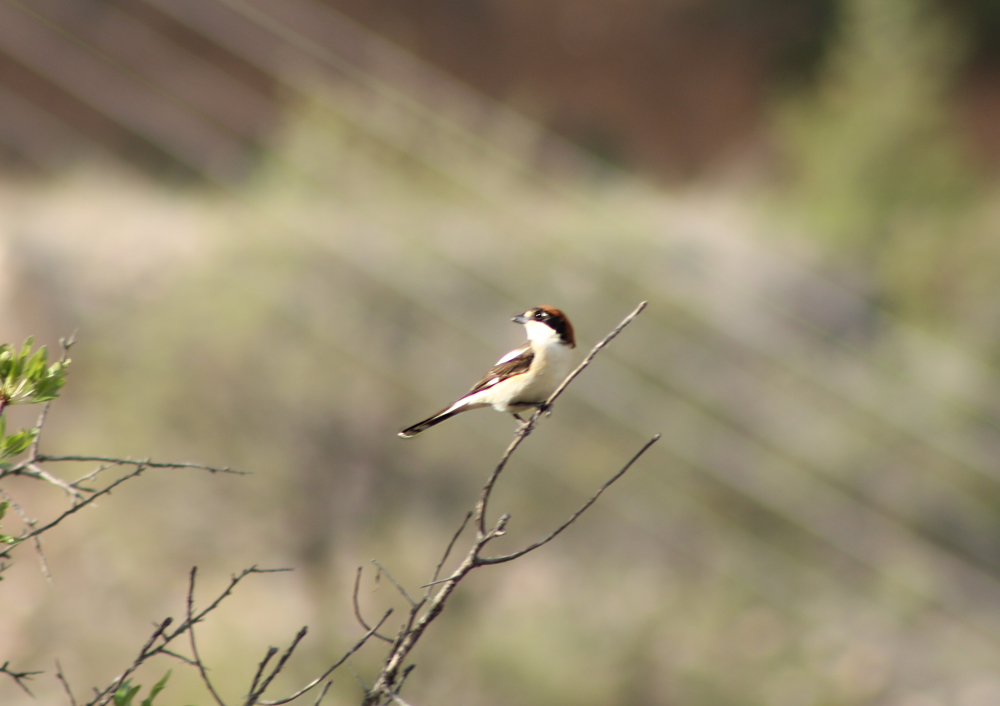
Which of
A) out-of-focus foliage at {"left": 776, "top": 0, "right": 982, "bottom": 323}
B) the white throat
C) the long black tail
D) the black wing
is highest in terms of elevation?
out-of-focus foliage at {"left": 776, "top": 0, "right": 982, "bottom": 323}

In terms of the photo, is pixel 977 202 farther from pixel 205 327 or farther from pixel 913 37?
Result: pixel 205 327

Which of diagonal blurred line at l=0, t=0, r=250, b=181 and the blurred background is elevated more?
diagonal blurred line at l=0, t=0, r=250, b=181

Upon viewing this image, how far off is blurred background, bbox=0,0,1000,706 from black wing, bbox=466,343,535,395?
30.4 feet

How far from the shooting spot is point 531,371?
2920mm

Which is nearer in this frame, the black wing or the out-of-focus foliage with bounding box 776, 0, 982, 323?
the black wing

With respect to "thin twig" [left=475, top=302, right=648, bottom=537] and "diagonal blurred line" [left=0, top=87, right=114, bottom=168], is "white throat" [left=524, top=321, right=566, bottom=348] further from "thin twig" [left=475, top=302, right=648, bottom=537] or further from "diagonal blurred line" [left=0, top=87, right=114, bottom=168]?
"diagonal blurred line" [left=0, top=87, right=114, bottom=168]

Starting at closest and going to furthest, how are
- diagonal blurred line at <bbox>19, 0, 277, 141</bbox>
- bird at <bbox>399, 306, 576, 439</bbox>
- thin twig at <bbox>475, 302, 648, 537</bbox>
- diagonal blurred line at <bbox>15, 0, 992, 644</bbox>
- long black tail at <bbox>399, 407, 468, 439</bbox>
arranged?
thin twig at <bbox>475, 302, 648, 537</bbox>
long black tail at <bbox>399, 407, 468, 439</bbox>
bird at <bbox>399, 306, 576, 439</bbox>
diagonal blurred line at <bbox>15, 0, 992, 644</bbox>
diagonal blurred line at <bbox>19, 0, 277, 141</bbox>

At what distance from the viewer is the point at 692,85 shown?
95.2 feet

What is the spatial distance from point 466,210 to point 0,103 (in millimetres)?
16124

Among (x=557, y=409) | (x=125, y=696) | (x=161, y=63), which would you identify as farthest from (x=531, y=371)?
(x=161, y=63)

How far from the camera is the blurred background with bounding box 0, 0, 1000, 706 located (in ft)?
43.0

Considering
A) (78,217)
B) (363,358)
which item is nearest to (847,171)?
(363,358)

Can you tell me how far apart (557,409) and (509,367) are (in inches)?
456

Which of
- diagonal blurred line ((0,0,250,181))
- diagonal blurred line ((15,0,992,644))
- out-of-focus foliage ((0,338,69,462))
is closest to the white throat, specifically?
out-of-focus foliage ((0,338,69,462))
